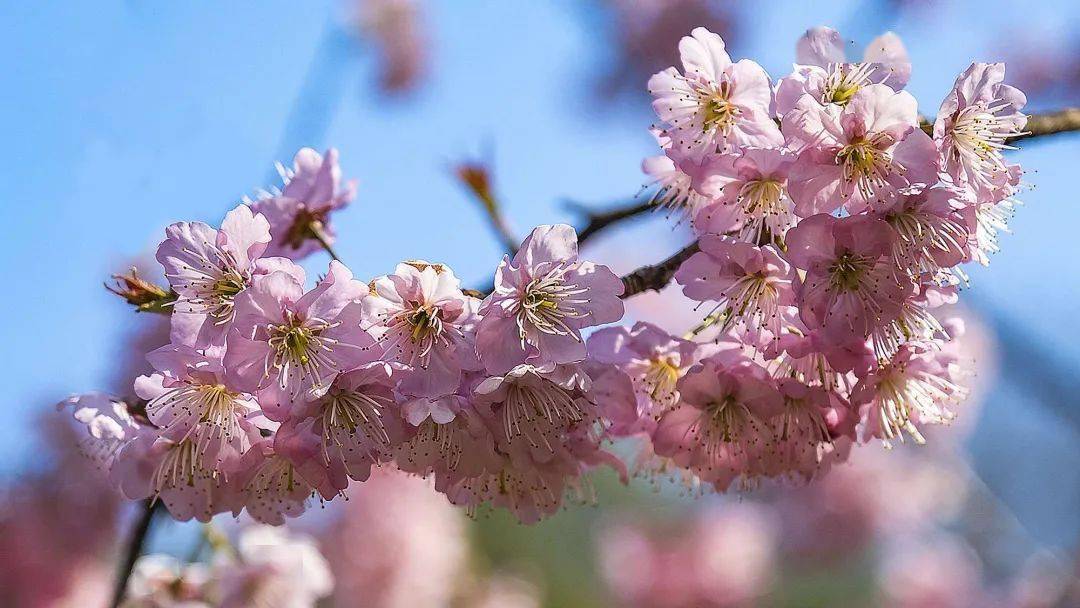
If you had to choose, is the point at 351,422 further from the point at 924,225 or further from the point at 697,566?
the point at 697,566

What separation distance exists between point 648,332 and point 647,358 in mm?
34

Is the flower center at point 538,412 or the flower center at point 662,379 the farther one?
the flower center at point 662,379

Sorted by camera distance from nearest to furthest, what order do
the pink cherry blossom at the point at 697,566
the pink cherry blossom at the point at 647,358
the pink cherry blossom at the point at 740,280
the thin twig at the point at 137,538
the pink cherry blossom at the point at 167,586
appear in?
the pink cherry blossom at the point at 740,280
the pink cherry blossom at the point at 647,358
the thin twig at the point at 137,538
the pink cherry blossom at the point at 167,586
the pink cherry blossom at the point at 697,566

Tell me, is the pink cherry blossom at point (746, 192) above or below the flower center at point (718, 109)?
below

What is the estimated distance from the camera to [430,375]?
100cm

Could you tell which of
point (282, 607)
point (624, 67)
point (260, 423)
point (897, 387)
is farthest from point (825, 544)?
point (260, 423)

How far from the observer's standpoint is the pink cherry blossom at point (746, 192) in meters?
1.04

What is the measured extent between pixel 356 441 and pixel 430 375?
120 mm

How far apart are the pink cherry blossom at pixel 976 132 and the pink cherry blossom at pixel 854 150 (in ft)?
0.16

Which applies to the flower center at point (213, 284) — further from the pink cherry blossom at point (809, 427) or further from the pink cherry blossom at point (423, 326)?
the pink cherry blossom at point (809, 427)

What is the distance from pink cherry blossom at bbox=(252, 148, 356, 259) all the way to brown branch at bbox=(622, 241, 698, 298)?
58cm

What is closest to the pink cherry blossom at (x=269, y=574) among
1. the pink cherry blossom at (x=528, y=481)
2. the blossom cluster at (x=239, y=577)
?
the blossom cluster at (x=239, y=577)

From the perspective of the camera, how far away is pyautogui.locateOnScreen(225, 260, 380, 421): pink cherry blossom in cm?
97

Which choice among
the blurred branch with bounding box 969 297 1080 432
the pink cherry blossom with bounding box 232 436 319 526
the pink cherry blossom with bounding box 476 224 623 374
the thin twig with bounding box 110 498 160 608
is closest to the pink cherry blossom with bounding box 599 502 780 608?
the blurred branch with bounding box 969 297 1080 432
